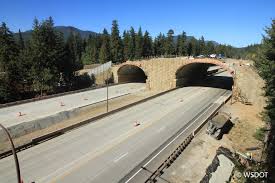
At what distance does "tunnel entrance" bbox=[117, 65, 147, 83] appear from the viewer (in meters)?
72.0

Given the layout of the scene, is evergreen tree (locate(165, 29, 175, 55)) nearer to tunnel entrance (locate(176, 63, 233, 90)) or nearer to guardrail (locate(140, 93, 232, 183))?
tunnel entrance (locate(176, 63, 233, 90))

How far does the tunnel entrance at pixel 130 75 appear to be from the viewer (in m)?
72.0

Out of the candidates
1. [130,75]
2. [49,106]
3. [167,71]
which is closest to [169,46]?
[130,75]

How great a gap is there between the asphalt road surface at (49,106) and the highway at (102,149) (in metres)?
9.93

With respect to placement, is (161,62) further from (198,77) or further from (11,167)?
(11,167)

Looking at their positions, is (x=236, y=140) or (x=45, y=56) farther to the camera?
(x=45, y=56)

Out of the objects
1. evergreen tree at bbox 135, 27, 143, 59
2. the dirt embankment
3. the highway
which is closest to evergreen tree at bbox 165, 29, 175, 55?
evergreen tree at bbox 135, 27, 143, 59

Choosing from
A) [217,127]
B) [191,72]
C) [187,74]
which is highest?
A: [191,72]

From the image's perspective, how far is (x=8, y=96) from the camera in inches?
1836

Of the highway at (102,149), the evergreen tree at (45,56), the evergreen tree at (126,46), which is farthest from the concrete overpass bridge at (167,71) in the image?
the evergreen tree at (126,46)

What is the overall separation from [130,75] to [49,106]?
38.1 meters

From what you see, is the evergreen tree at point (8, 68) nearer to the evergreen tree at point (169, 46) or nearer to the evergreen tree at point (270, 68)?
the evergreen tree at point (270, 68)

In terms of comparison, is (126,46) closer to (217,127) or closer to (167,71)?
(167,71)

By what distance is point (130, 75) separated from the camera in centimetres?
7700
